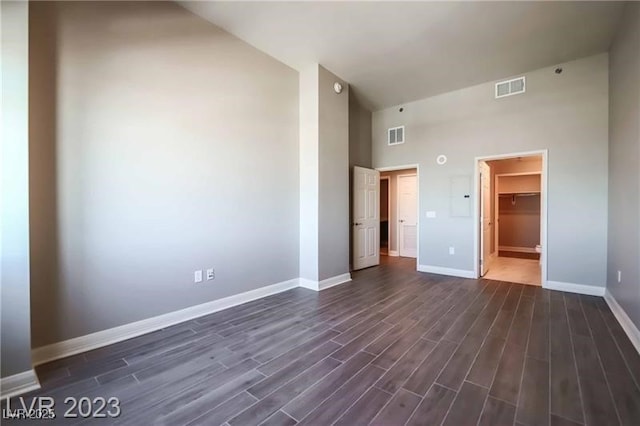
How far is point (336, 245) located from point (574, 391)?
10.2ft

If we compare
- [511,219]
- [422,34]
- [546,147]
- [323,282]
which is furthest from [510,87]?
[511,219]

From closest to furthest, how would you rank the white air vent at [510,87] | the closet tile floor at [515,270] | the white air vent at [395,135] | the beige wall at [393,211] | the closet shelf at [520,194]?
the white air vent at [510,87] → the closet tile floor at [515,270] → the white air vent at [395,135] → the beige wall at [393,211] → the closet shelf at [520,194]

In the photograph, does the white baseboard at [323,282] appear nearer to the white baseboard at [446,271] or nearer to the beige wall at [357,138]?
the beige wall at [357,138]

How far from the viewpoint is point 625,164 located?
2.89 meters

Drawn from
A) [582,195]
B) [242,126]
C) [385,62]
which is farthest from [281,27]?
[582,195]

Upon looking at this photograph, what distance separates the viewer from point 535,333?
2.66m

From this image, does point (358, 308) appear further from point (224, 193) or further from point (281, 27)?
point (281, 27)

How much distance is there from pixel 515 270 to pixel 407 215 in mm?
2546

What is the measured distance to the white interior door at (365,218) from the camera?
210 inches

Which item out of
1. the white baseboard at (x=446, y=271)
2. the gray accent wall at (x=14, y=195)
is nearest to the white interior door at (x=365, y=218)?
the white baseboard at (x=446, y=271)

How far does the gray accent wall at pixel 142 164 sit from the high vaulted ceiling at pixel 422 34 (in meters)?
0.48

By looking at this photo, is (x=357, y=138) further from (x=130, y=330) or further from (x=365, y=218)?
(x=130, y=330)

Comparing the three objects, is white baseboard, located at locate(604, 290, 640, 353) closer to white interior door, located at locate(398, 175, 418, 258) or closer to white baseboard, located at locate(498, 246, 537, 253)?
white interior door, located at locate(398, 175, 418, 258)

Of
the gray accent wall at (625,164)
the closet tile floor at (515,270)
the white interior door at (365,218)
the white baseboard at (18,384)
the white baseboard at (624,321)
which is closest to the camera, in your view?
the white baseboard at (18,384)
